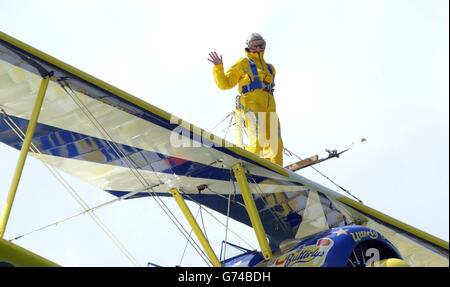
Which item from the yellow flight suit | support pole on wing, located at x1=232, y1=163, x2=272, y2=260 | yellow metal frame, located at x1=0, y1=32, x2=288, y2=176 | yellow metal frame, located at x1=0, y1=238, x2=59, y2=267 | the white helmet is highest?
the white helmet

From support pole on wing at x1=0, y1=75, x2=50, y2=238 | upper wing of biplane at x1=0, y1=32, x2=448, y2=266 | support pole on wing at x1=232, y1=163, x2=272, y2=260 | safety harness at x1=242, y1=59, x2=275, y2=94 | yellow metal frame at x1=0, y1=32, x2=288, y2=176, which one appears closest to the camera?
support pole on wing at x1=0, y1=75, x2=50, y2=238

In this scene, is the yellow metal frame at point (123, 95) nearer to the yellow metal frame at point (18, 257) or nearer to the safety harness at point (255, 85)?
the safety harness at point (255, 85)

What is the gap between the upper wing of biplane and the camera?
932cm

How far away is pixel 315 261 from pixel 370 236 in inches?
28.0

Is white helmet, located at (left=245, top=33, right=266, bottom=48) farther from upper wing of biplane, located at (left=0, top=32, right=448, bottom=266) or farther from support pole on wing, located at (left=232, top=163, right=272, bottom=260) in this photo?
support pole on wing, located at (left=232, top=163, right=272, bottom=260)

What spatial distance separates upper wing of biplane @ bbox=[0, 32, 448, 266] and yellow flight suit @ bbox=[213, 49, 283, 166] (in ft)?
2.19

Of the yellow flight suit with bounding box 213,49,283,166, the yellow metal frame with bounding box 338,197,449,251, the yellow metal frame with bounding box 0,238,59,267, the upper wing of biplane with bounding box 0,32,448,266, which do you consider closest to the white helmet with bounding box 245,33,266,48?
the yellow flight suit with bounding box 213,49,283,166

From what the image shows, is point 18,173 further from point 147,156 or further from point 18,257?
point 147,156

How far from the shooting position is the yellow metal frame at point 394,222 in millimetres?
11117

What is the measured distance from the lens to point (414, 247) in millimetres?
11930

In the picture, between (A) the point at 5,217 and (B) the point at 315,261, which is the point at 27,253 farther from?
(B) the point at 315,261

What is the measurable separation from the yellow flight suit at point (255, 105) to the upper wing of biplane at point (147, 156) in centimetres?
67

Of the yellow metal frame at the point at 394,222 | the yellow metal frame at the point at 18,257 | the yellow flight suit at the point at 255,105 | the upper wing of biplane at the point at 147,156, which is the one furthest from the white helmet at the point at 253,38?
the yellow metal frame at the point at 18,257
